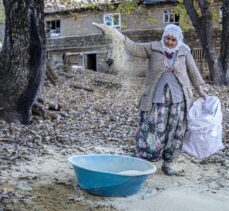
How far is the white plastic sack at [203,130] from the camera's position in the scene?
5184mm

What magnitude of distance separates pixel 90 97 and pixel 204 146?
662cm

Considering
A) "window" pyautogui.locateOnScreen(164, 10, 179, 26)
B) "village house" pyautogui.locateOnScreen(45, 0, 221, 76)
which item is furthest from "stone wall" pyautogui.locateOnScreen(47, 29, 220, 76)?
"window" pyautogui.locateOnScreen(164, 10, 179, 26)

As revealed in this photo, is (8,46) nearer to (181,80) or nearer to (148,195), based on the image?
(181,80)

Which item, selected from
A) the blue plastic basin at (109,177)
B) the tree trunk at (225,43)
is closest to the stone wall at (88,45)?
the tree trunk at (225,43)

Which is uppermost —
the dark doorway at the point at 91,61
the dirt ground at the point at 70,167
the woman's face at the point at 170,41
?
the dark doorway at the point at 91,61

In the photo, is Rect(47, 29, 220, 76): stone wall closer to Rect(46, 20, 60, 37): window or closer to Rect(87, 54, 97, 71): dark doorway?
Rect(87, 54, 97, 71): dark doorway

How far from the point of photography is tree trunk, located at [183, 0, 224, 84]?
50.0 feet

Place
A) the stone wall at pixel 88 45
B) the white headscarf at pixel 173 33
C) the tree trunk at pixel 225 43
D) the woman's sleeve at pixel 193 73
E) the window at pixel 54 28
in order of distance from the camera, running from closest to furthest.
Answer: the white headscarf at pixel 173 33, the woman's sleeve at pixel 193 73, the tree trunk at pixel 225 43, the stone wall at pixel 88 45, the window at pixel 54 28

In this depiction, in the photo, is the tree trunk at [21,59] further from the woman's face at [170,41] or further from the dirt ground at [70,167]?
the woman's face at [170,41]

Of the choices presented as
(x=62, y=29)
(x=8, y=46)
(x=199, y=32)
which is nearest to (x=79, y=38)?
(x=62, y=29)

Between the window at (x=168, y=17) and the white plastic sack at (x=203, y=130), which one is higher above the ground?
the window at (x=168, y=17)

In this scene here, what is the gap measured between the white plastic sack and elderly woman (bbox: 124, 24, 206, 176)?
0.54ft

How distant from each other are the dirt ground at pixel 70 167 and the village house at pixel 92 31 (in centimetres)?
1347

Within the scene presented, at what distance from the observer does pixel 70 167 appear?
211 inches
